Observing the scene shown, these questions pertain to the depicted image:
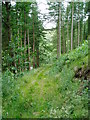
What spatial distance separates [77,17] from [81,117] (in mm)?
21758

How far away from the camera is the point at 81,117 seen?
3.49 m

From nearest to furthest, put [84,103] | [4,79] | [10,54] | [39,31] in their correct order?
1. [84,103]
2. [4,79]
3. [10,54]
4. [39,31]

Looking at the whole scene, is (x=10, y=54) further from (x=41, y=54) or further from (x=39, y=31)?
(x=41, y=54)

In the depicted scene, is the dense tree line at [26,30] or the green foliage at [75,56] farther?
the green foliage at [75,56]

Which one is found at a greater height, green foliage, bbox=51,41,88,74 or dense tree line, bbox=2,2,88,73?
dense tree line, bbox=2,2,88,73

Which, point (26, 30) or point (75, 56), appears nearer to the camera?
point (75, 56)

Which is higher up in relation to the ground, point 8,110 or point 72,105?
point 72,105

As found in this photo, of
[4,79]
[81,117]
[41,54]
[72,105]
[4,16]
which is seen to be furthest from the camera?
[41,54]

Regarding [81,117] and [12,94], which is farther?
[12,94]

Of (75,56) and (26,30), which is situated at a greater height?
(26,30)

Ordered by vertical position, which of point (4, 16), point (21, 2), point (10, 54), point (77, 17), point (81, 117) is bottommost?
point (81, 117)

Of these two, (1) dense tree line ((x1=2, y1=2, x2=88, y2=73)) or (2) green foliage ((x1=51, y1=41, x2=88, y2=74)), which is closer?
(1) dense tree line ((x1=2, y1=2, x2=88, y2=73))

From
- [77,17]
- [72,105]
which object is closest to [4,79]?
[72,105]

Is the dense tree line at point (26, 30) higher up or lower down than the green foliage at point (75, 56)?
higher up
